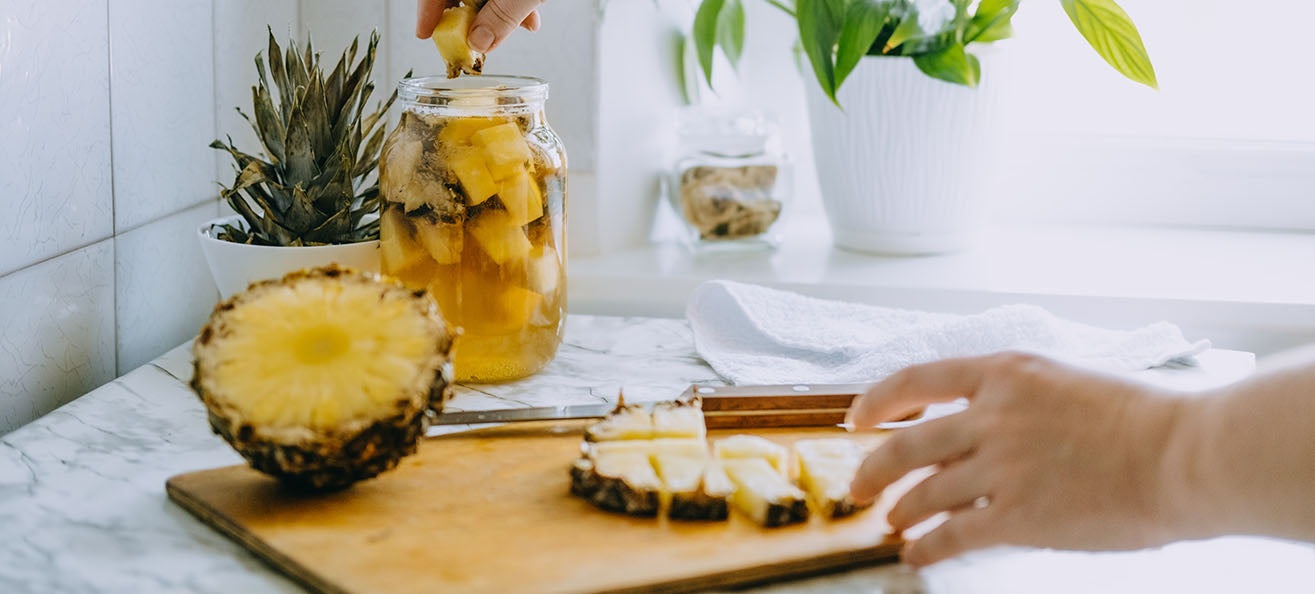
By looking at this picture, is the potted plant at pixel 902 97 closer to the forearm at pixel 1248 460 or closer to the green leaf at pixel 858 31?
the green leaf at pixel 858 31

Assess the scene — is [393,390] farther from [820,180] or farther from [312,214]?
[820,180]

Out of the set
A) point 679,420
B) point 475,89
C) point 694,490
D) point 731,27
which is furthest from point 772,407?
point 731,27

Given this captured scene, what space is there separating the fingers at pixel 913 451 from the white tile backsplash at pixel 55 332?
0.64 meters

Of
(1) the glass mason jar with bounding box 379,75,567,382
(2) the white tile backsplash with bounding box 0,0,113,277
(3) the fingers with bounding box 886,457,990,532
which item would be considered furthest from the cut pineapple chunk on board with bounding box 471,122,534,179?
(3) the fingers with bounding box 886,457,990,532

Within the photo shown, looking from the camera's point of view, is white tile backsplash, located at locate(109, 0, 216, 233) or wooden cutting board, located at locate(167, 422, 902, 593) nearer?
wooden cutting board, located at locate(167, 422, 902, 593)

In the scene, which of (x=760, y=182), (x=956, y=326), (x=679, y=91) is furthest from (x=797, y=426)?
(x=679, y=91)

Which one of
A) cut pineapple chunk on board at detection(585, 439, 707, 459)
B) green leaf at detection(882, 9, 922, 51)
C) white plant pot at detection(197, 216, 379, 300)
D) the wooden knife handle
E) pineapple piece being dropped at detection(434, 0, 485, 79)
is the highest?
green leaf at detection(882, 9, 922, 51)

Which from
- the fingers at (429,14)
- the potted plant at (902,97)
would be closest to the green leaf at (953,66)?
the potted plant at (902,97)

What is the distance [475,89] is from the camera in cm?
98

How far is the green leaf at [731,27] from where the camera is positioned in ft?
5.30

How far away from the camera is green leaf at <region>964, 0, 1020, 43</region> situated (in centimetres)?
143

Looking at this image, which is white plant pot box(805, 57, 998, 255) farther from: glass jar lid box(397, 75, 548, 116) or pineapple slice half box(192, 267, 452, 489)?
pineapple slice half box(192, 267, 452, 489)

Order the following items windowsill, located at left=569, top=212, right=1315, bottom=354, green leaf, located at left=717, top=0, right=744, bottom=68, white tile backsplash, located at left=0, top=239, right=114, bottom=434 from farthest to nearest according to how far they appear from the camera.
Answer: green leaf, located at left=717, top=0, right=744, bottom=68, windowsill, located at left=569, top=212, right=1315, bottom=354, white tile backsplash, located at left=0, top=239, right=114, bottom=434

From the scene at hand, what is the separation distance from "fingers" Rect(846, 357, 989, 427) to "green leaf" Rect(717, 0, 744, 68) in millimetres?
964
